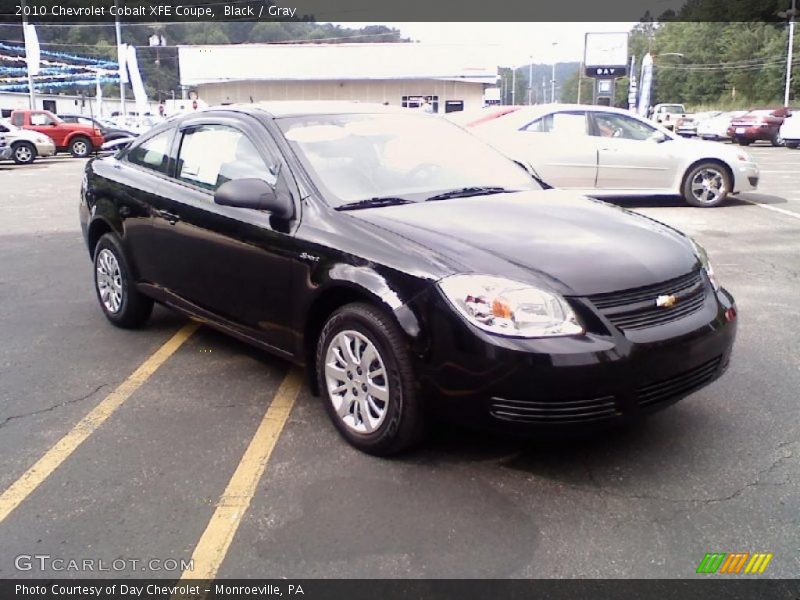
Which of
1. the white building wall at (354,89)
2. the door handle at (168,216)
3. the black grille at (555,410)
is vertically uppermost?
the white building wall at (354,89)

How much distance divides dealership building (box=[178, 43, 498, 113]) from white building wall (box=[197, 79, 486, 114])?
0.21ft

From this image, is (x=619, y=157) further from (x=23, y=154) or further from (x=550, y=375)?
(x=23, y=154)

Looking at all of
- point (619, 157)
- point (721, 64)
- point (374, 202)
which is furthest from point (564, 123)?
point (721, 64)

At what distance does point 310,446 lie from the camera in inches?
139

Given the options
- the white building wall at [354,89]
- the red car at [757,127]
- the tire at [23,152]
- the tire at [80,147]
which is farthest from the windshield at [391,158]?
the white building wall at [354,89]

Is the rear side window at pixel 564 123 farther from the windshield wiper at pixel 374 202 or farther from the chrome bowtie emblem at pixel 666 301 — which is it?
the chrome bowtie emblem at pixel 666 301

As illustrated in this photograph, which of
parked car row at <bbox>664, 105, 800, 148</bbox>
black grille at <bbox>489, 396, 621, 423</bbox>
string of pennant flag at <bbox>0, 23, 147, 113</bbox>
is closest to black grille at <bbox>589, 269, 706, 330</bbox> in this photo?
black grille at <bbox>489, 396, 621, 423</bbox>

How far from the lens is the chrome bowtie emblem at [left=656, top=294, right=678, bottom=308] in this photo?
3.14 meters

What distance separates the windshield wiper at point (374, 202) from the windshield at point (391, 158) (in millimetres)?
31

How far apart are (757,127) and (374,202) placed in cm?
2969

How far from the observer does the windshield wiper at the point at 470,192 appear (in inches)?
155

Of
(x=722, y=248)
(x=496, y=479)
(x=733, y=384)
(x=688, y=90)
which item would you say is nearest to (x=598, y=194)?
(x=722, y=248)

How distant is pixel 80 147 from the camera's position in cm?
2634

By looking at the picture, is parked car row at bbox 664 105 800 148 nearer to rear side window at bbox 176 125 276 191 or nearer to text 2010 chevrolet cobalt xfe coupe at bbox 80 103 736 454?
text 2010 chevrolet cobalt xfe coupe at bbox 80 103 736 454
